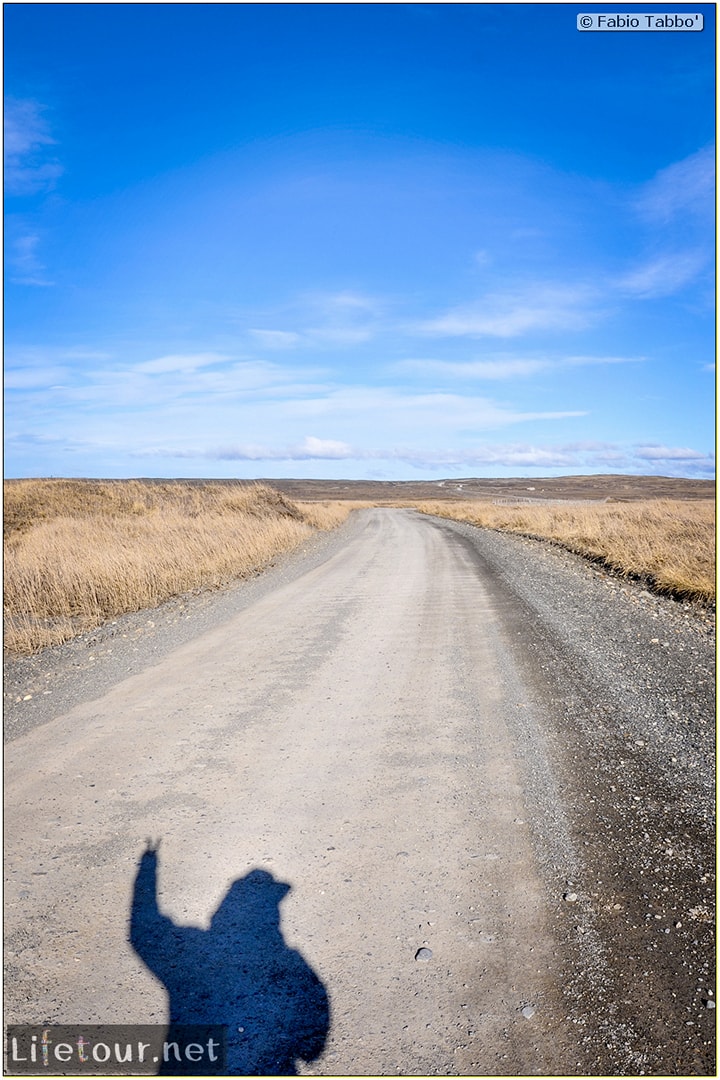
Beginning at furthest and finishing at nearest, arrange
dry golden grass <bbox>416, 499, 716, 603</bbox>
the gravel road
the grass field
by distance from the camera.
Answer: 1. dry golden grass <bbox>416, 499, 716, 603</bbox>
2. the grass field
3. the gravel road

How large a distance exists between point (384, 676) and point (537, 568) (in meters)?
8.55

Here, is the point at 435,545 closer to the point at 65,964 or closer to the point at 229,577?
the point at 229,577

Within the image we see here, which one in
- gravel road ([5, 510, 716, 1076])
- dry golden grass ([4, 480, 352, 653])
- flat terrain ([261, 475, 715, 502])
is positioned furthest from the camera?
flat terrain ([261, 475, 715, 502])

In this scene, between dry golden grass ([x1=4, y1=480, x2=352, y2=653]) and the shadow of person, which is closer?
the shadow of person

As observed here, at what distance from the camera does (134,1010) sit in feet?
7.38

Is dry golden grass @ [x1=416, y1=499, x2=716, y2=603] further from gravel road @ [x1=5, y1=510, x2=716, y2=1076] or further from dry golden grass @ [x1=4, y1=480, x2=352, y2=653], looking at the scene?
dry golden grass @ [x1=4, y1=480, x2=352, y2=653]

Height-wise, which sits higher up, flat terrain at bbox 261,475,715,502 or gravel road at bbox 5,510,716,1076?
flat terrain at bbox 261,475,715,502

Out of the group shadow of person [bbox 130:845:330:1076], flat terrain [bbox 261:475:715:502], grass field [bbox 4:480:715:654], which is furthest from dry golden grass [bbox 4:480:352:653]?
flat terrain [bbox 261:475:715:502]

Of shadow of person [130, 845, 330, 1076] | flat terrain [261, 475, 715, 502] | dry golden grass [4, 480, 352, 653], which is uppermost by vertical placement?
flat terrain [261, 475, 715, 502]

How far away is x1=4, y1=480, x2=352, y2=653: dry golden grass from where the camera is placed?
9680 millimetres

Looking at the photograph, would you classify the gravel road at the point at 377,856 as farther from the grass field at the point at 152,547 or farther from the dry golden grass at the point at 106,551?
the grass field at the point at 152,547

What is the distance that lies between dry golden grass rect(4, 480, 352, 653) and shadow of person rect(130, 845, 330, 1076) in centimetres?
590

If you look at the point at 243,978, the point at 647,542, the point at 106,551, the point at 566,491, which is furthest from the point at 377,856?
the point at 566,491

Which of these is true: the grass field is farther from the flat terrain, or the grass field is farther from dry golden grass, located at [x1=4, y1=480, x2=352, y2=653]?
the flat terrain
